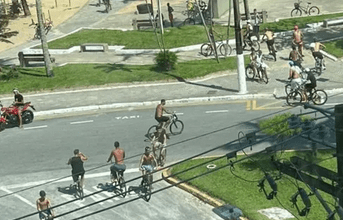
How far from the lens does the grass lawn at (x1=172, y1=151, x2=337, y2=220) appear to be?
754 inches

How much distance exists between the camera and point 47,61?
112 feet

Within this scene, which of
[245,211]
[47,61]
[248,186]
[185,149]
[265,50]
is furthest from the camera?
[265,50]

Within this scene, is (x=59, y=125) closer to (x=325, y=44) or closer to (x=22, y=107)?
(x=22, y=107)

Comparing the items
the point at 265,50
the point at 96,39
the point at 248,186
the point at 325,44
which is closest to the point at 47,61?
the point at 96,39

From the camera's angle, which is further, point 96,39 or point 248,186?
point 96,39

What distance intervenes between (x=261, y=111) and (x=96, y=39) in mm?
16225

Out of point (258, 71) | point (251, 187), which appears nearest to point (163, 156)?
point (251, 187)

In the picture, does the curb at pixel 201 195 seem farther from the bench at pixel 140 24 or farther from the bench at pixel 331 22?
the bench at pixel 140 24

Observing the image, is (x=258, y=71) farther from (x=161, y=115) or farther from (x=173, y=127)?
(x=161, y=115)

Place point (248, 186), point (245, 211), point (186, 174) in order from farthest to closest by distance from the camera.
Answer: point (186, 174) < point (248, 186) < point (245, 211)

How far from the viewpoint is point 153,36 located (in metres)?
40.7

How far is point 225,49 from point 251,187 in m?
15.6

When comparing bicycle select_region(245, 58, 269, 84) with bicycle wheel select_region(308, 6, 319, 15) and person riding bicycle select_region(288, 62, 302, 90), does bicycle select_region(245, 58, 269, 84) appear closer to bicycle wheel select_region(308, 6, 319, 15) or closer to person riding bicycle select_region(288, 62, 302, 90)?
person riding bicycle select_region(288, 62, 302, 90)

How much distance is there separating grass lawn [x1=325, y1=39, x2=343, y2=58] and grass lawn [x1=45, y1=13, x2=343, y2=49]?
3.96m
